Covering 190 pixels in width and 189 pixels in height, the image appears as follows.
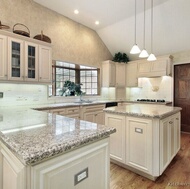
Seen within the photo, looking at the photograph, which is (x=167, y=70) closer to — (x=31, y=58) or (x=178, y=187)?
(x=178, y=187)

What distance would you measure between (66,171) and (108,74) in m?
4.54

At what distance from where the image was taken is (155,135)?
204 centimetres

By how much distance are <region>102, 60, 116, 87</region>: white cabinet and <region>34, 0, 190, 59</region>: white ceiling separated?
0.79 m

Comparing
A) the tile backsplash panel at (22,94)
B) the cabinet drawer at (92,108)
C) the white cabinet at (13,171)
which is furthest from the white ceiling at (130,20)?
the white cabinet at (13,171)

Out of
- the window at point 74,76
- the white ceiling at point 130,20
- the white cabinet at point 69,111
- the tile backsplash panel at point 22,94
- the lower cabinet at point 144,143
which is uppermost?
the white ceiling at point 130,20

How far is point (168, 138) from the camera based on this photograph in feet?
7.50

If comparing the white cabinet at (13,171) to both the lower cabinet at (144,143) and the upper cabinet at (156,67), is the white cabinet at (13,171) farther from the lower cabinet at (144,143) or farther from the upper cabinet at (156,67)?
the upper cabinet at (156,67)

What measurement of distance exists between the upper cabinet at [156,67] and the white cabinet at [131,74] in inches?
6.0

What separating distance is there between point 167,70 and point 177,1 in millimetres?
1872

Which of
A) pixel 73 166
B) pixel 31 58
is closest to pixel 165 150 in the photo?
pixel 73 166

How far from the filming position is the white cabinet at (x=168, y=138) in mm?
2090

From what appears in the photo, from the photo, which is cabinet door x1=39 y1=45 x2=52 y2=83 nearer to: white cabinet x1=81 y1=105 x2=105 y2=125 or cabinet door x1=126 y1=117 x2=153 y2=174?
white cabinet x1=81 y1=105 x2=105 y2=125

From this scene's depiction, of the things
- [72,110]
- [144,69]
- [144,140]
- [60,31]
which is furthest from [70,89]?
[144,140]

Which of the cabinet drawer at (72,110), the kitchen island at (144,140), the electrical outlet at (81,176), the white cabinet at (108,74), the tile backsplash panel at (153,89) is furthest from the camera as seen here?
the white cabinet at (108,74)
